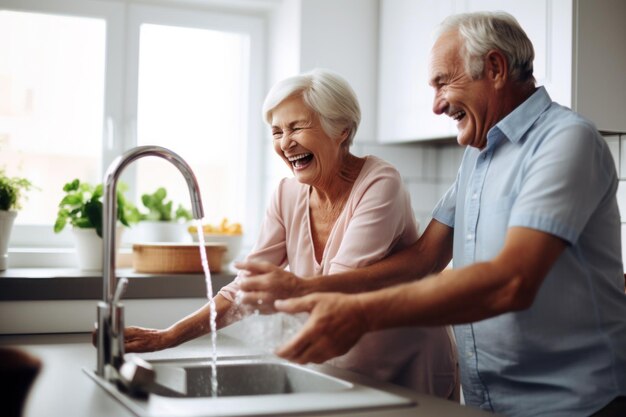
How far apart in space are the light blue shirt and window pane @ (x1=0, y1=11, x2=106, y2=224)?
1940mm

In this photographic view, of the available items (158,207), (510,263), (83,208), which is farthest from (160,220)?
(510,263)

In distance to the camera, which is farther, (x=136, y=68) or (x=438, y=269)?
(x=136, y=68)

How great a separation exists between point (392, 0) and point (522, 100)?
158 cm

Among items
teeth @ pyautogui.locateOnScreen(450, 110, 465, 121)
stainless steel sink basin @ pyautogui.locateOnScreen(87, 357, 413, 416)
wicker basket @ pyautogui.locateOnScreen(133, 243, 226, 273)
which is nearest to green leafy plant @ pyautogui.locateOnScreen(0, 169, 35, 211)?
wicker basket @ pyautogui.locateOnScreen(133, 243, 226, 273)

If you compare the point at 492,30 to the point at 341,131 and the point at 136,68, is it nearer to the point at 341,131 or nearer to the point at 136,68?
the point at 341,131

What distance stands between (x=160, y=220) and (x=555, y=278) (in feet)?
6.09

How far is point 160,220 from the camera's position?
116 inches

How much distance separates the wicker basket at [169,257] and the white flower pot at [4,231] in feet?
1.27

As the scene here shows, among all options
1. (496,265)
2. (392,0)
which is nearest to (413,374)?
(496,265)

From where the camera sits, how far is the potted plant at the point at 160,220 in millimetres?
2914

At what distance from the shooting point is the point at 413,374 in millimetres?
1684

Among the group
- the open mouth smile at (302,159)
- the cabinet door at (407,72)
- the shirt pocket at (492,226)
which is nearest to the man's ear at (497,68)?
the shirt pocket at (492,226)

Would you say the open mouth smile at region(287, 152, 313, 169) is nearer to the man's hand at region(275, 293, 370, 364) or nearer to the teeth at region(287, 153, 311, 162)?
the teeth at region(287, 153, 311, 162)

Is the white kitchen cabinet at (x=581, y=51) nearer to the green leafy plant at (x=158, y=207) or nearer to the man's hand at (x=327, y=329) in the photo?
the man's hand at (x=327, y=329)
